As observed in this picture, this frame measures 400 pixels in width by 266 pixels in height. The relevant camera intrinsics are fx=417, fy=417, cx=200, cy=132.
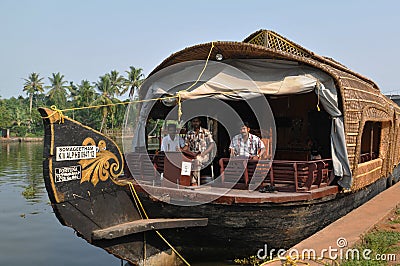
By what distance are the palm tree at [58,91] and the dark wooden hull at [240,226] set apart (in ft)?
149

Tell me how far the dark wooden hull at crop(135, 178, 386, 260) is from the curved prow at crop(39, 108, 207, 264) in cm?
17

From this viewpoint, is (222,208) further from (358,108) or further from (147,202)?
(358,108)

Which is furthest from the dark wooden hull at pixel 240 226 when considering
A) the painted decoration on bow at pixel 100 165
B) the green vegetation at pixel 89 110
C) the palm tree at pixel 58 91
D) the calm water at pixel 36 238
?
the palm tree at pixel 58 91

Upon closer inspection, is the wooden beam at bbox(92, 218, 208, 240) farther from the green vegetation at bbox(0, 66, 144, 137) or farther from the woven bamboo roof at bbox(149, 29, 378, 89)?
the green vegetation at bbox(0, 66, 144, 137)

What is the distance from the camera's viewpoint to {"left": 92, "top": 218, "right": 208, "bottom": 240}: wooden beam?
4539 millimetres

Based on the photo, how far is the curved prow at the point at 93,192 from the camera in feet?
13.4

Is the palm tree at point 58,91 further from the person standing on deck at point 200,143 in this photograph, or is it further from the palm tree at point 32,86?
the person standing on deck at point 200,143

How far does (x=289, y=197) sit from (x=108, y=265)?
3196 mm

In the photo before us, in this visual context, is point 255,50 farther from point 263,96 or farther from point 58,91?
point 58,91

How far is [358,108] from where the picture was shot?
6113 mm

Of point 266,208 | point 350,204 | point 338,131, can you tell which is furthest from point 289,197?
point 350,204

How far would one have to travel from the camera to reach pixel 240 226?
16.8 ft

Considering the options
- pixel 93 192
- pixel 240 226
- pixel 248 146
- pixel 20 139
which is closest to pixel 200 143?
pixel 248 146

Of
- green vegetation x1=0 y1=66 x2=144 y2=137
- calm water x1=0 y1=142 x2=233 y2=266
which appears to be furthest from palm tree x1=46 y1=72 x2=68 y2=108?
calm water x1=0 y1=142 x2=233 y2=266
